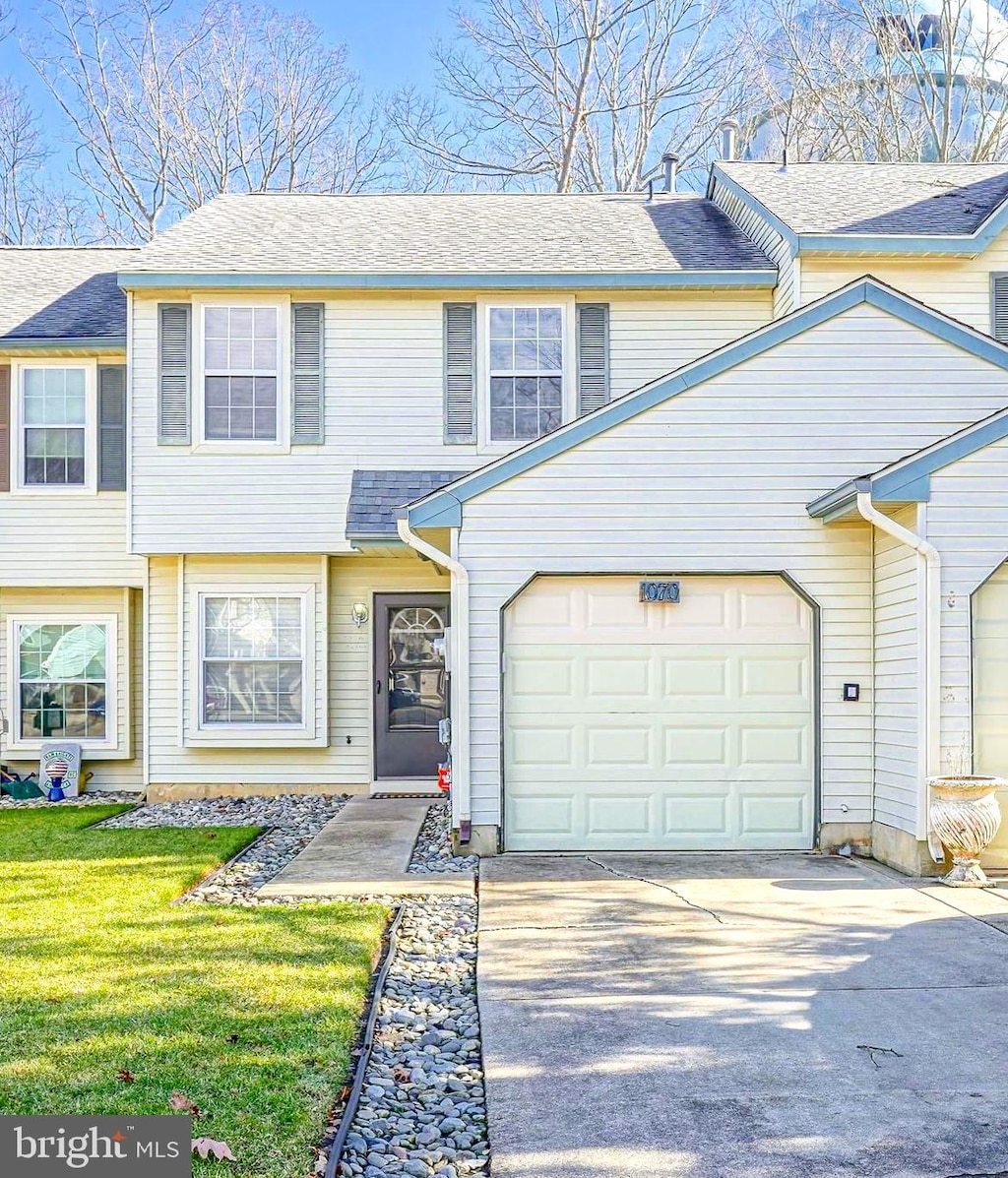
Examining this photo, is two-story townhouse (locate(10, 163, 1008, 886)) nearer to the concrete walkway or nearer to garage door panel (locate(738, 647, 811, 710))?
garage door panel (locate(738, 647, 811, 710))

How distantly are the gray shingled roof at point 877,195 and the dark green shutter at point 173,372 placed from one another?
6.25m

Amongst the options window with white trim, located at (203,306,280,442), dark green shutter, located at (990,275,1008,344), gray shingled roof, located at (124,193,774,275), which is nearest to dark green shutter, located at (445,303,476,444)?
gray shingled roof, located at (124,193,774,275)

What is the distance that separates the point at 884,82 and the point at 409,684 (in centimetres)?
1660

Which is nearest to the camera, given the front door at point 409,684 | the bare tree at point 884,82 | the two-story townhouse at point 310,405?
the two-story townhouse at point 310,405

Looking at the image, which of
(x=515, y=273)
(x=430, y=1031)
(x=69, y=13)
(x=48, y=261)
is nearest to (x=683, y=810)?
(x=430, y=1031)

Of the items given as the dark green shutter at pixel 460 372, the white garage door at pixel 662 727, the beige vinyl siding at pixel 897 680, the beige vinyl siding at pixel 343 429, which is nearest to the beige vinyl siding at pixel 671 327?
the beige vinyl siding at pixel 343 429

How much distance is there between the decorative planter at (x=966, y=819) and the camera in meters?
8.25

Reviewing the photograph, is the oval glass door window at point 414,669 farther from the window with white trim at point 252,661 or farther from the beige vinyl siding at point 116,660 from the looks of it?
the beige vinyl siding at point 116,660

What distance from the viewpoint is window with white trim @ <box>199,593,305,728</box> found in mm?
12969

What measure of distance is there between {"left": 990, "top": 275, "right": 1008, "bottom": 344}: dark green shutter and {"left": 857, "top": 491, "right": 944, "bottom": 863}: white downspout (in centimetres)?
501

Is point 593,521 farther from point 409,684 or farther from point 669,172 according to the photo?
point 669,172

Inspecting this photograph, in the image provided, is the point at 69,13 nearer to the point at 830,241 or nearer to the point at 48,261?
the point at 48,261

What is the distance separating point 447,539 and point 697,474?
6.84 feet

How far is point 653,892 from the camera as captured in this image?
8.16 metres
